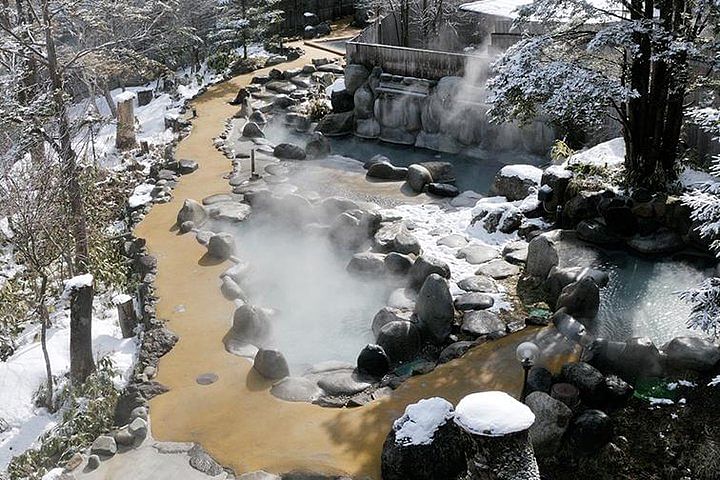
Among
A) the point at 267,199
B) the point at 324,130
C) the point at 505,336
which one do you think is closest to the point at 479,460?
the point at 505,336

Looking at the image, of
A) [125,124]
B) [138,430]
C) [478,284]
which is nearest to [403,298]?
[478,284]

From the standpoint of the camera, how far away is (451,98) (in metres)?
19.9

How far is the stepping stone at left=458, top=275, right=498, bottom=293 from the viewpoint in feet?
40.0

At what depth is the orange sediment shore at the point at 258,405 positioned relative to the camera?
28.4 feet

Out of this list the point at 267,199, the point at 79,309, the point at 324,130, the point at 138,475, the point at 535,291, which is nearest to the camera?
the point at 138,475

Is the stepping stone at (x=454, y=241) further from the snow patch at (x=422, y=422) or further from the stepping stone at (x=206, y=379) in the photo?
the snow patch at (x=422, y=422)

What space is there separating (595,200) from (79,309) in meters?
8.89

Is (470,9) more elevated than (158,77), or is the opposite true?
(470,9)

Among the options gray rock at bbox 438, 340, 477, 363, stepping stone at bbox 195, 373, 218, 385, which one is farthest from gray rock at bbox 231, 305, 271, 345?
gray rock at bbox 438, 340, 477, 363

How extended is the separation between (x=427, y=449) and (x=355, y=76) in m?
15.6

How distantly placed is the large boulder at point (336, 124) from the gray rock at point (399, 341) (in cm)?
1179

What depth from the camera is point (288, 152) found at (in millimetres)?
19500

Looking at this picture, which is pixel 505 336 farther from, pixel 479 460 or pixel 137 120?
pixel 137 120

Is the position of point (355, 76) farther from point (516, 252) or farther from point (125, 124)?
point (516, 252)
